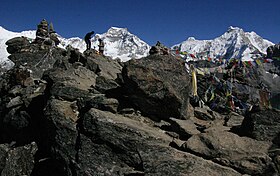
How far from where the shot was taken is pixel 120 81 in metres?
20.0

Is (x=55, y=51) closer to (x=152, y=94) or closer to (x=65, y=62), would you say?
(x=65, y=62)

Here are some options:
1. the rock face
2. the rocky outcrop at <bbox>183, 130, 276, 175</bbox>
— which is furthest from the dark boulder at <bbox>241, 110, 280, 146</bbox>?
the rocky outcrop at <bbox>183, 130, 276, 175</bbox>

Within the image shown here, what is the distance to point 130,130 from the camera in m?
13.2

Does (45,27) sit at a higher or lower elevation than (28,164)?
higher

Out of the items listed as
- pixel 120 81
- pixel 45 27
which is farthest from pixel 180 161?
pixel 45 27

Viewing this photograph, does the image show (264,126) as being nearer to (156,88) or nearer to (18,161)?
(156,88)

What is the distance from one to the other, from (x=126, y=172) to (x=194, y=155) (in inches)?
120

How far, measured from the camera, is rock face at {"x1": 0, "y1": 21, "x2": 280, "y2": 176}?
11.7 m

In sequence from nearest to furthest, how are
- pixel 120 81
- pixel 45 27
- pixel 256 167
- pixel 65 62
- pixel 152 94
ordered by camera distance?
pixel 256 167 → pixel 152 94 → pixel 120 81 → pixel 65 62 → pixel 45 27

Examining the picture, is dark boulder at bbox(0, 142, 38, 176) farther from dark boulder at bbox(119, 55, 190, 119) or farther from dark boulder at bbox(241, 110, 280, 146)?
dark boulder at bbox(241, 110, 280, 146)

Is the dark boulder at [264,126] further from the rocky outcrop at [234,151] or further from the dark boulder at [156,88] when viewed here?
the dark boulder at [156,88]

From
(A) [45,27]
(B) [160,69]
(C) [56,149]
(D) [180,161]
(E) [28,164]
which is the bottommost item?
(E) [28,164]

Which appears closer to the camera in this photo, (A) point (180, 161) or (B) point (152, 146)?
(A) point (180, 161)

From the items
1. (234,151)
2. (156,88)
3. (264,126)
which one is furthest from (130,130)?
(264,126)
